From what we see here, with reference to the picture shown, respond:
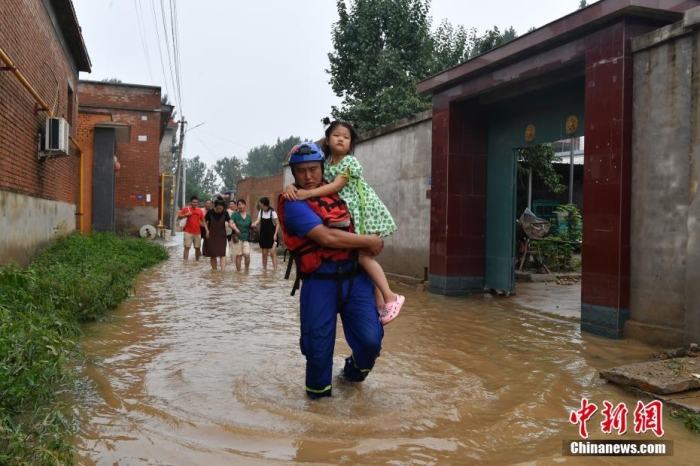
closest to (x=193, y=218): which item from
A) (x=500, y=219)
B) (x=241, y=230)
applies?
(x=241, y=230)

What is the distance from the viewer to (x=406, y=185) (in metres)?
11.8

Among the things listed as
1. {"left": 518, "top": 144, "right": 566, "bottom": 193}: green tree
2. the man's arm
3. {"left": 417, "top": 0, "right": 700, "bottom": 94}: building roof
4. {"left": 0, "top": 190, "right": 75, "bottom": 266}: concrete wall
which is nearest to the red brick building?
{"left": 0, "top": 190, "right": 75, "bottom": 266}: concrete wall

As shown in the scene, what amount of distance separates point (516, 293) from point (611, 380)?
19.3ft

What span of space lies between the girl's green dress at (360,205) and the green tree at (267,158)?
84.7 m

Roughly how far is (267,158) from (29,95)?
9670 cm

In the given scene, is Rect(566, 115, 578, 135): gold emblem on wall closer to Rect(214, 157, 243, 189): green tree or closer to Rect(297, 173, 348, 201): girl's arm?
Rect(297, 173, 348, 201): girl's arm

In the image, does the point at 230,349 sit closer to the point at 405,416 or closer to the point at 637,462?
the point at 405,416

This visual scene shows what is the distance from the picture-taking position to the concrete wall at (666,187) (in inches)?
228

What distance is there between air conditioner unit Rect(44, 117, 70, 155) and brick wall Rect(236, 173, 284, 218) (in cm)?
1823

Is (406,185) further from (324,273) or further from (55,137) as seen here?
(324,273)

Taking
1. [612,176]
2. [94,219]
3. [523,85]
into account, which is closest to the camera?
[612,176]

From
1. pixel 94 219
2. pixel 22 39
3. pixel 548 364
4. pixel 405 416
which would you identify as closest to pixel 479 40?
pixel 94 219

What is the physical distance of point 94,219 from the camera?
18.7 m

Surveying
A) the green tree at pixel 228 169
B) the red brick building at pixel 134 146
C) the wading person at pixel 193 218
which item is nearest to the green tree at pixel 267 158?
the green tree at pixel 228 169
